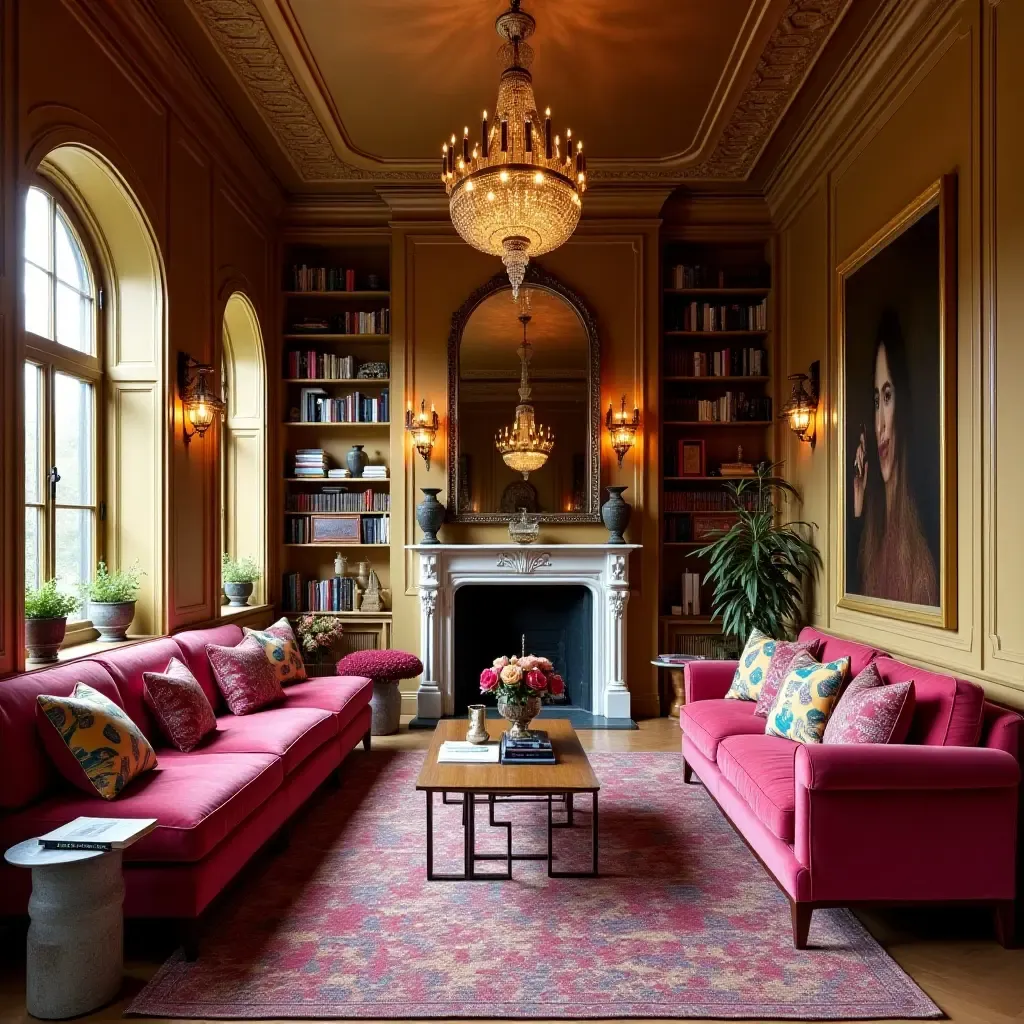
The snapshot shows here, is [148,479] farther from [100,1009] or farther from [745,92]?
[745,92]

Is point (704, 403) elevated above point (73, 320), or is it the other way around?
point (73, 320)

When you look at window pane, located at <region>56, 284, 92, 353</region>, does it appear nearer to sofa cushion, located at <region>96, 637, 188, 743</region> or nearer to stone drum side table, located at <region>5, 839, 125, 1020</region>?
sofa cushion, located at <region>96, 637, 188, 743</region>

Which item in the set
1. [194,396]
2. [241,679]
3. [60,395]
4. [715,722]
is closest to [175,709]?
[241,679]

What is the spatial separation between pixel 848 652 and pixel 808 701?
0.60 meters

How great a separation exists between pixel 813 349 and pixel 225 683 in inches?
173

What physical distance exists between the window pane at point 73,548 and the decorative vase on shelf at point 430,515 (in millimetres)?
2433

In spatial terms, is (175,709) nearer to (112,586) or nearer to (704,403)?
(112,586)

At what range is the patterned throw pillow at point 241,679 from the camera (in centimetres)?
432

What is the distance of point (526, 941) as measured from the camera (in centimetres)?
282

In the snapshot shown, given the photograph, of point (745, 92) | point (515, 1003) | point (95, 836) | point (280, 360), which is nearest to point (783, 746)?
point (515, 1003)

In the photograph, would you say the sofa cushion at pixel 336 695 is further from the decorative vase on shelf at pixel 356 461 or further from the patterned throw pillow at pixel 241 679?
the decorative vase on shelf at pixel 356 461

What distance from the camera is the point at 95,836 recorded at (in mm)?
2391

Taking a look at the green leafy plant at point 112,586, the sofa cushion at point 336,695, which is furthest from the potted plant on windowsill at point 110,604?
the sofa cushion at point 336,695

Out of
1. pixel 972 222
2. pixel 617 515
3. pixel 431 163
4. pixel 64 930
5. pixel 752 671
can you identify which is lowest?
pixel 64 930
